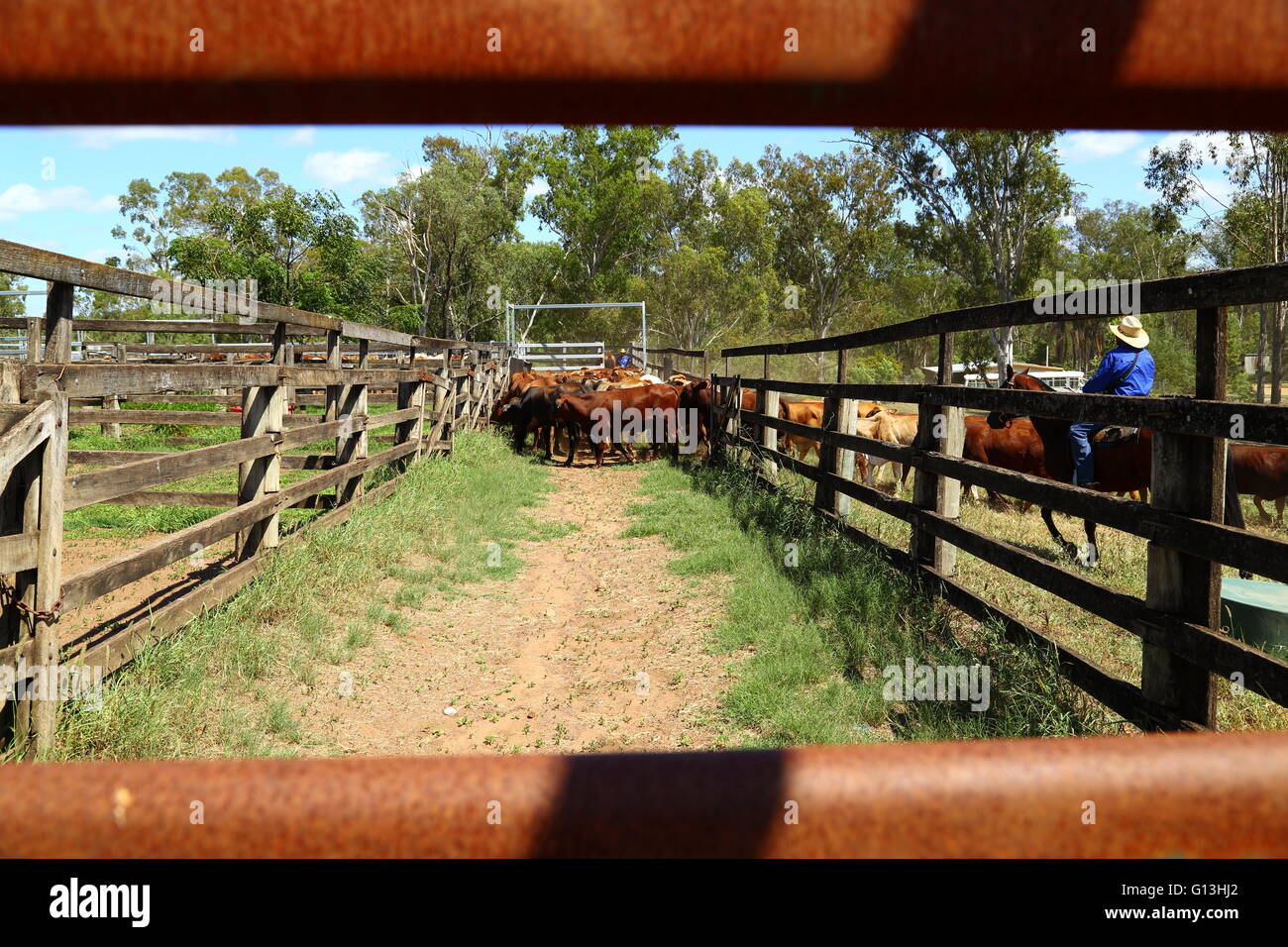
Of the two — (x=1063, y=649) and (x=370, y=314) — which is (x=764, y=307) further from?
(x=1063, y=649)

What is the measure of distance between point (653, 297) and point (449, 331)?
11668 mm

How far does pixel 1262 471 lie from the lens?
805 centimetres

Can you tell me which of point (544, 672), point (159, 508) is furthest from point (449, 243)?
point (544, 672)

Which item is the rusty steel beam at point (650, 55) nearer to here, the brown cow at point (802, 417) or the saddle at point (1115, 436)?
the saddle at point (1115, 436)

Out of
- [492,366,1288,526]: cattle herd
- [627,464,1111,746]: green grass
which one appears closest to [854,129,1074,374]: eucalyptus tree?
[492,366,1288,526]: cattle herd

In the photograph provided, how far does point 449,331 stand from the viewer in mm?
49344

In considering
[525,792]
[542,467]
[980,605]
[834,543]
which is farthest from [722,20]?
[542,467]

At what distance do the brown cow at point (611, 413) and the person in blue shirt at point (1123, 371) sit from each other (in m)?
8.48

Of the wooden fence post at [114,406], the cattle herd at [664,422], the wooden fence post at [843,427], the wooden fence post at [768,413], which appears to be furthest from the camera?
the wooden fence post at [114,406]

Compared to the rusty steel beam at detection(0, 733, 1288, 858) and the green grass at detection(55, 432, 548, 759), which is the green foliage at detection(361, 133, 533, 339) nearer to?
the green grass at detection(55, 432, 548, 759)

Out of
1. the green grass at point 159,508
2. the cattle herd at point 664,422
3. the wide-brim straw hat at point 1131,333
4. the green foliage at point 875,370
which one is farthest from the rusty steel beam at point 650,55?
the green foliage at point 875,370

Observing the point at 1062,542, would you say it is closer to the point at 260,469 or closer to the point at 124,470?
the point at 260,469

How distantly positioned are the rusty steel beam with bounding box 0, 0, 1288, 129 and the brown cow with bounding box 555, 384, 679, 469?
46.8 feet

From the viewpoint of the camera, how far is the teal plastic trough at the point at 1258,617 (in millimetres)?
4811
